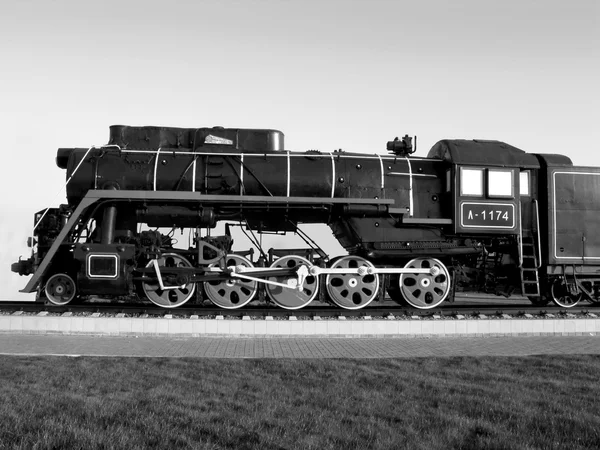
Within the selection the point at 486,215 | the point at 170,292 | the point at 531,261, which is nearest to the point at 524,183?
the point at 486,215

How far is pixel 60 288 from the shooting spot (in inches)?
509

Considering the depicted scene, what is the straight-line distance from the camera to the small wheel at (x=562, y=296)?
46.1ft

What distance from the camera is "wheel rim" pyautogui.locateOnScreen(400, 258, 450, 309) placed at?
13.2 m

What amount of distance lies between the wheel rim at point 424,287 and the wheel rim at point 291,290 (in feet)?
6.22

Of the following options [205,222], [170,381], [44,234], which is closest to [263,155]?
[205,222]

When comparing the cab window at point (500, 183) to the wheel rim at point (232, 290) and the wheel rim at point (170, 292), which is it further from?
the wheel rim at point (170, 292)

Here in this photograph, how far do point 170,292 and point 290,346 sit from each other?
3622 millimetres

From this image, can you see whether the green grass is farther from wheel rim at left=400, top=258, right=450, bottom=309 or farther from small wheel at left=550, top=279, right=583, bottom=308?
small wheel at left=550, top=279, right=583, bottom=308

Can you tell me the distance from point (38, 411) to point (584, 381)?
6.13m

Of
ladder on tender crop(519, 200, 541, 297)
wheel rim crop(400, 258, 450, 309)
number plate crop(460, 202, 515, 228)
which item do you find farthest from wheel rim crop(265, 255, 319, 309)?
ladder on tender crop(519, 200, 541, 297)

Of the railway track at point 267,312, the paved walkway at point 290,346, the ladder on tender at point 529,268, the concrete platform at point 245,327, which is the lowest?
the paved walkway at point 290,346

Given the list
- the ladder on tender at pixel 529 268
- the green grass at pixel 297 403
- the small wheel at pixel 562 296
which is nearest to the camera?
the green grass at pixel 297 403

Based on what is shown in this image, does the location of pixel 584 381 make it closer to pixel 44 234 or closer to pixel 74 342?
pixel 74 342

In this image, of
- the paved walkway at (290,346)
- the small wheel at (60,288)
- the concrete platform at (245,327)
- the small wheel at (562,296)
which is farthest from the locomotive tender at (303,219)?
the paved walkway at (290,346)
